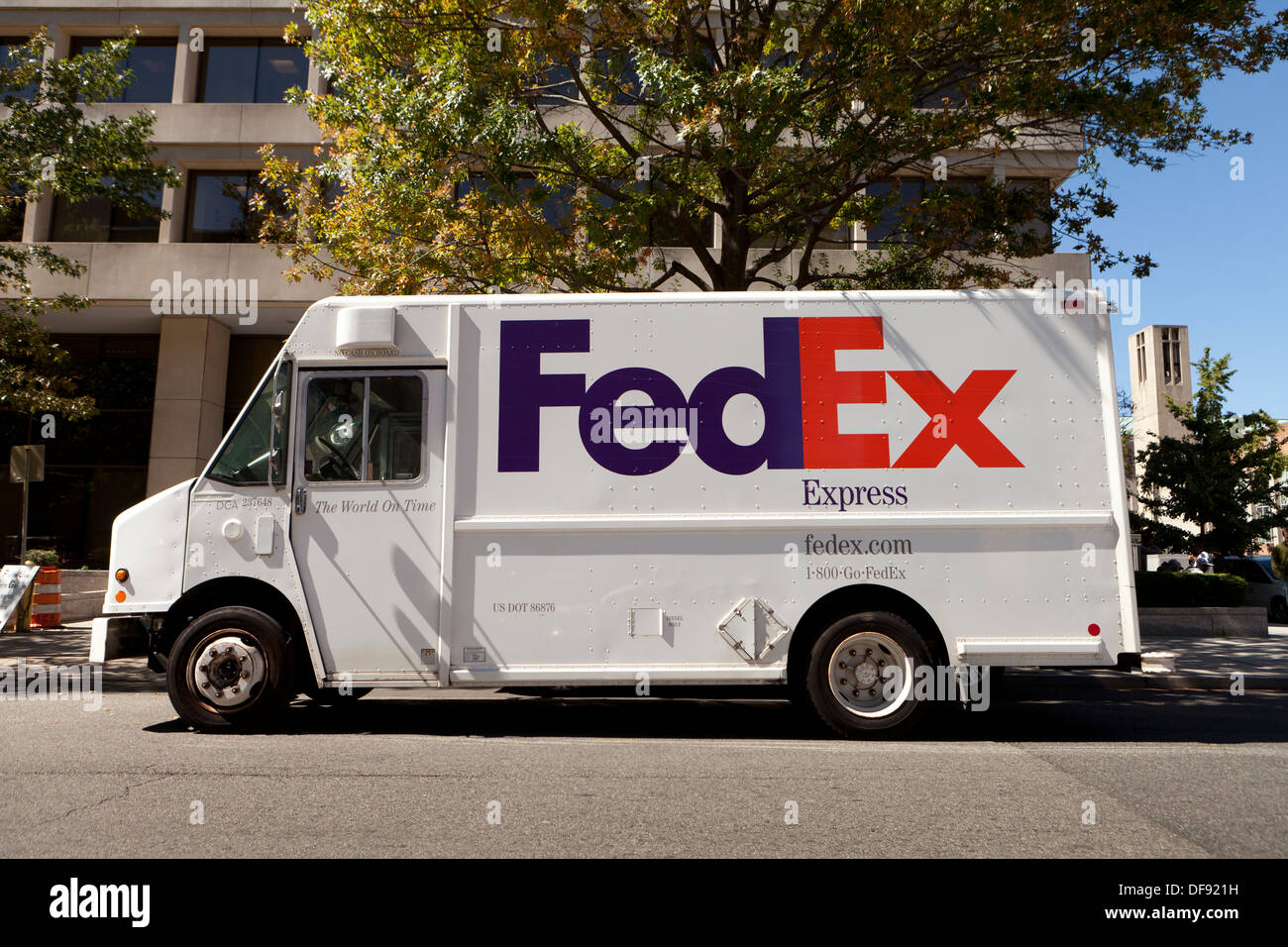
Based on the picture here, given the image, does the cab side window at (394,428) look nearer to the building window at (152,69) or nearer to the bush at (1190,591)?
the bush at (1190,591)

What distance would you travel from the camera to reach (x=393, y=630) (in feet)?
21.8

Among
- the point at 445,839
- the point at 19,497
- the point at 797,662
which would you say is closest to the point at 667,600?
the point at 797,662

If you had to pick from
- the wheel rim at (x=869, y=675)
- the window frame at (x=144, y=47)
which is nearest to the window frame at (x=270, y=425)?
the wheel rim at (x=869, y=675)

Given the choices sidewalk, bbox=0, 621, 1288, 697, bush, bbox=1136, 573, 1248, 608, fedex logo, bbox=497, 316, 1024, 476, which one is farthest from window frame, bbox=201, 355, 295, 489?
bush, bbox=1136, 573, 1248, 608

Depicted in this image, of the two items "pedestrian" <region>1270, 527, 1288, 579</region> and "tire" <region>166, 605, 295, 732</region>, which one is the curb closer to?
"tire" <region>166, 605, 295, 732</region>

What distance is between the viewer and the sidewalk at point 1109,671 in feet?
32.2

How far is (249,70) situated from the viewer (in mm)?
20672

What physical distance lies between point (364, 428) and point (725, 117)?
209 inches

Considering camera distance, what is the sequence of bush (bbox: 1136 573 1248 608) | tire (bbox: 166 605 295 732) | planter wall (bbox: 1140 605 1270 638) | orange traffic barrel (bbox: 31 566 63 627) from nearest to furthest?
tire (bbox: 166 605 295 732)
orange traffic barrel (bbox: 31 566 63 627)
planter wall (bbox: 1140 605 1270 638)
bush (bbox: 1136 573 1248 608)

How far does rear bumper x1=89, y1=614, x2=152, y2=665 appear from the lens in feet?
21.5

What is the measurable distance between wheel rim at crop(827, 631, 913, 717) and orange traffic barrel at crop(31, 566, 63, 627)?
1365 cm

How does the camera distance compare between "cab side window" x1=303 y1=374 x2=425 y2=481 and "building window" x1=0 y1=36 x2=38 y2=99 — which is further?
"building window" x1=0 y1=36 x2=38 y2=99
